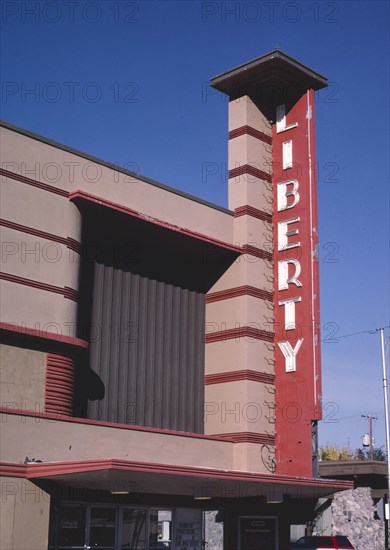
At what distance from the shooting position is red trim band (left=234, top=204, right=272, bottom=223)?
23.4 metres

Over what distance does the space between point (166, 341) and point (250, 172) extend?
18.1 ft

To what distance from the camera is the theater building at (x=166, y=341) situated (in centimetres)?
1769

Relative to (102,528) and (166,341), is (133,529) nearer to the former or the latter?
(102,528)

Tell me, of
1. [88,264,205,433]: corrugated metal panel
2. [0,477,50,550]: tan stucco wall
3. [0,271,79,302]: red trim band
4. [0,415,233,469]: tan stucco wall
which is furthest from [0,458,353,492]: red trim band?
[0,271,79,302]: red trim band

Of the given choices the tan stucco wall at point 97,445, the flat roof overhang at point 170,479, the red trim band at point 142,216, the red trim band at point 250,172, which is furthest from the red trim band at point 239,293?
the flat roof overhang at point 170,479

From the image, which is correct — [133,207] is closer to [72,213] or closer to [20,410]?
[72,213]

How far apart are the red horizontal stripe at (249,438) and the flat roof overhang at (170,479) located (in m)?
1.43

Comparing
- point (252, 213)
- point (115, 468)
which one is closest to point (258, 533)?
point (115, 468)

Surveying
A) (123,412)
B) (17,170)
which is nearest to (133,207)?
(17,170)

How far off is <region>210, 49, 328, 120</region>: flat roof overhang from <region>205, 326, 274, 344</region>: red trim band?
6.75m

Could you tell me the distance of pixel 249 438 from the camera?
21.5 metres

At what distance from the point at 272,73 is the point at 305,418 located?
32.4 feet

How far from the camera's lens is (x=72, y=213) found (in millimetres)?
19750

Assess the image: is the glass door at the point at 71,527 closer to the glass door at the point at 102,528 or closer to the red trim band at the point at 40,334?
the glass door at the point at 102,528
